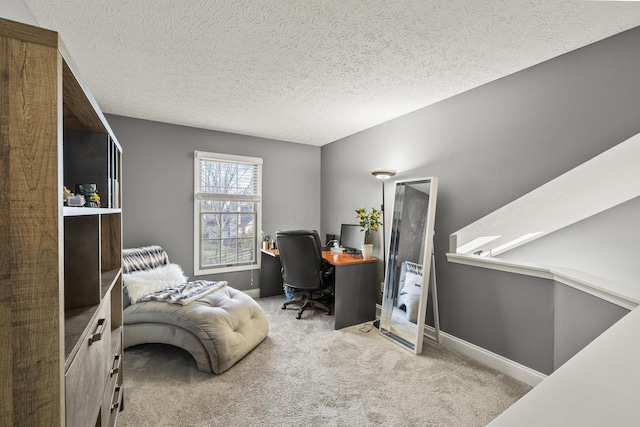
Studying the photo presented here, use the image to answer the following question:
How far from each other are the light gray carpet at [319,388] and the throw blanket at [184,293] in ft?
1.65

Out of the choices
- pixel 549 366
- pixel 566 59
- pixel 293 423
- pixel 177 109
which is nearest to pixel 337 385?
pixel 293 423

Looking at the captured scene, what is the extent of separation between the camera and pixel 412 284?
296 cm

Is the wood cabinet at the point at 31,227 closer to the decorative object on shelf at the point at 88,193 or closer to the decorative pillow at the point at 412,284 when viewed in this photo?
the decorative object on shelf at the point at 88,193

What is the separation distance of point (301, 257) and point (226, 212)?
1.46 metres

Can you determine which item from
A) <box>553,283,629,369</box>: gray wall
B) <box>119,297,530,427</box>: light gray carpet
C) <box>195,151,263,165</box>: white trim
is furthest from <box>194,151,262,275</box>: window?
<box>553,283,629,369</box>: gray wall

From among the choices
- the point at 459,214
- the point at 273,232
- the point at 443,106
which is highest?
the point at 443,106

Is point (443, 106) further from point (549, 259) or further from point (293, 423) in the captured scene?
point (293, 423)

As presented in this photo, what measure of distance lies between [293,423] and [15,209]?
1.83 m

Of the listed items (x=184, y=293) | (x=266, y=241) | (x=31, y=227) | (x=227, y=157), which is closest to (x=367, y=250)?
(x=266, y=241)

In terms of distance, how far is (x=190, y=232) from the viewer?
3934mm

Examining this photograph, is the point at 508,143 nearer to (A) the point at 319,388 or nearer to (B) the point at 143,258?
(A) the point at 319,388

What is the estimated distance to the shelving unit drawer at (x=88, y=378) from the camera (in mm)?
862

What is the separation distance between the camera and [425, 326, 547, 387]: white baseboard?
88.4 inches

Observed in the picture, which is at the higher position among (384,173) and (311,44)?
(311,44)
